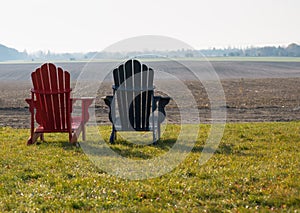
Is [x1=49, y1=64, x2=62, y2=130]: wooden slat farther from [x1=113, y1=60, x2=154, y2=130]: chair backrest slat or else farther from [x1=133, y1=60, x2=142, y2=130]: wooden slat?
[x1=133, y1=60, x2=142, y2=130]: wooden slat

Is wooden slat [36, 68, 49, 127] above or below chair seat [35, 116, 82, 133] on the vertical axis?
above

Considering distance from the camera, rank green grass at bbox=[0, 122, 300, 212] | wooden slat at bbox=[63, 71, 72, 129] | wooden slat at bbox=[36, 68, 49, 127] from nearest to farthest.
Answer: green grass at bbox=[0, 122, 300, 212], wooden slat at bbox=[36, 68, 49, 127], wooden slat at bbox=[63, 71, 72, 129]

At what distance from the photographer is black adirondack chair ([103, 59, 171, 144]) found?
815cm

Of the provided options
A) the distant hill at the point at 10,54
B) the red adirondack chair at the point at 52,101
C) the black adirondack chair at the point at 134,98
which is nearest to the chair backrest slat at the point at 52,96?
the red adirondack chair at the point at 52,101

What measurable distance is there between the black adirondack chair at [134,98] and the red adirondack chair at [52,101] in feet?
2.71

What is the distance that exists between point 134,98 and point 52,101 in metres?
1.60

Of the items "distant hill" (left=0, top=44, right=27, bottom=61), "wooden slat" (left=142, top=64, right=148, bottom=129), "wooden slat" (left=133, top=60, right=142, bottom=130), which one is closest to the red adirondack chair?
"wooden slat" (left=133, top=60, right=142, bottom=130)

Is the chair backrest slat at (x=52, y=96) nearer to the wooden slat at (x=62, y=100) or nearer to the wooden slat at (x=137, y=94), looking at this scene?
the wooden slat at (x=62, y=100)

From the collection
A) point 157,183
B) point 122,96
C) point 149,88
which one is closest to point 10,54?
point 122,96

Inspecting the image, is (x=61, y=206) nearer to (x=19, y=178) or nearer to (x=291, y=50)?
(x=19, y=178)

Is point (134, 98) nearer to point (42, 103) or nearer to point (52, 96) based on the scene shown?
point (52, 96)

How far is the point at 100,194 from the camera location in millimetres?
4836

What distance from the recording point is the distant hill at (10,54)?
16382 cm

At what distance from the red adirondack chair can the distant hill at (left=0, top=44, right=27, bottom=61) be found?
524ft
